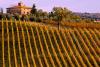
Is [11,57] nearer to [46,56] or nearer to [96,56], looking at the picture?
[46,56]

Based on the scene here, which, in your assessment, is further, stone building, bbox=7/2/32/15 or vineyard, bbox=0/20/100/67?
stone building, bbox=7/2/32/15

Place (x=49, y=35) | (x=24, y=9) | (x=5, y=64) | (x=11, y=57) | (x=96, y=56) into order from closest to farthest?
1. (x=5, y=64)
2. (x=11, y=57)
3. (x=96, y=56)
4. (x=49, y=35)
5. (x=24, y=9)

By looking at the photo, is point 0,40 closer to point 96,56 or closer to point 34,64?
point 34,64

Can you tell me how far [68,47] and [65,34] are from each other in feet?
8.63

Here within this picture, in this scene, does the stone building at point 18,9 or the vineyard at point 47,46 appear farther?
the stone building at point 18,9

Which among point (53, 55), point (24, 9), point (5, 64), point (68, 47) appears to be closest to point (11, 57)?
point (5, 64)

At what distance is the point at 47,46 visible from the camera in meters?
19.3

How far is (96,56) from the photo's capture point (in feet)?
60.3

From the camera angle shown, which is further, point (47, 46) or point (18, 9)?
point (18, 9)

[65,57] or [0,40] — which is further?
[0,40]

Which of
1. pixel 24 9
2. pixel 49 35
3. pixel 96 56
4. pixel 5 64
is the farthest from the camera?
pixel 24 9

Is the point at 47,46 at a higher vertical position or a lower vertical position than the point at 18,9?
higher

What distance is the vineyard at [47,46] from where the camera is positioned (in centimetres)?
1694

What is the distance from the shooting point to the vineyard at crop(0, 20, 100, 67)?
16.9 metres
